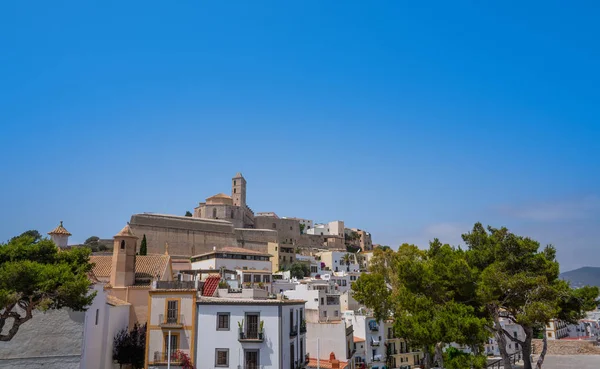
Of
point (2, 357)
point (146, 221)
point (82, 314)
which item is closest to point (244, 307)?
point (82, 314)

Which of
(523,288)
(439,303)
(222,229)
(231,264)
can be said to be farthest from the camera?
(222,229)

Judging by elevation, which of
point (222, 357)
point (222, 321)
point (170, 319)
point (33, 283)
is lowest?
point (222, 357)

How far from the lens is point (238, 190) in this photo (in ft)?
362

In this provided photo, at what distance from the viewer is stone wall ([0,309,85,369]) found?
69.7 feet

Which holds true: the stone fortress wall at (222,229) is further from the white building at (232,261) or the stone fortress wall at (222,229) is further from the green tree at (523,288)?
the green tree at (523,288)

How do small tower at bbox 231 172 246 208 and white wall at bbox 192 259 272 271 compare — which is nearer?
white wall at bbox 192 259 272 271

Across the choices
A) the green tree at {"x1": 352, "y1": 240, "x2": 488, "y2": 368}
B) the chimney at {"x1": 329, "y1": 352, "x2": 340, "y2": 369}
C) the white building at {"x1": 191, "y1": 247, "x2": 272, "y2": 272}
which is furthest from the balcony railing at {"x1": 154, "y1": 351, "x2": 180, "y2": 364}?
the white building at {"x1": 191, "y1": 247, "x2": 272, "y2": 272}

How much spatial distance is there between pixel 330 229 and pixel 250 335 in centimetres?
9369

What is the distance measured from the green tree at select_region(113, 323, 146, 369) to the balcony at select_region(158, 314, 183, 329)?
10.3 feet

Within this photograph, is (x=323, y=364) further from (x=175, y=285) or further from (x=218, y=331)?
(x=175, y=285)

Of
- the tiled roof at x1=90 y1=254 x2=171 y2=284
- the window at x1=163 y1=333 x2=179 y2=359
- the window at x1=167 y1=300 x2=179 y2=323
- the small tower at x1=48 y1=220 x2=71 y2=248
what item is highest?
the small tower at x1=48 y1=220 x2=71 y2=248

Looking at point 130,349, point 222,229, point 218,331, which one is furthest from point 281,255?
point 218,331

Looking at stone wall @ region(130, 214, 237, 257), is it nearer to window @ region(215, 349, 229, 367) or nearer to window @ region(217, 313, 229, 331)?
window @ region(217, 313, 229, 331)

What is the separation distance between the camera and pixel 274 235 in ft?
311
